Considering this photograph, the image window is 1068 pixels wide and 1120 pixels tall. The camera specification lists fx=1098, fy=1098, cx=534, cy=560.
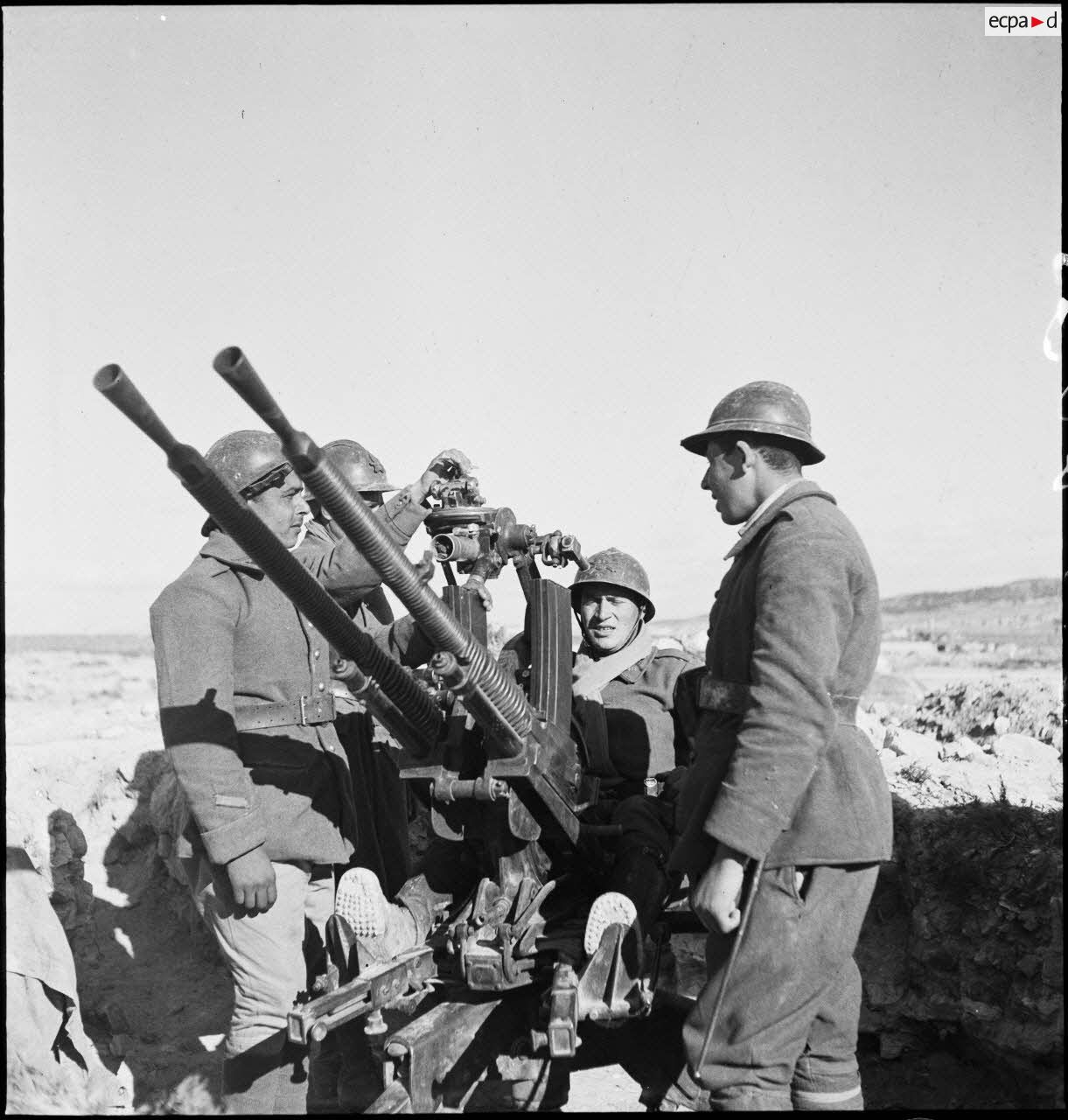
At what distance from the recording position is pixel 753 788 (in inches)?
134

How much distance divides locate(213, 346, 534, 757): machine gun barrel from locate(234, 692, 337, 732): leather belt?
0.99 m

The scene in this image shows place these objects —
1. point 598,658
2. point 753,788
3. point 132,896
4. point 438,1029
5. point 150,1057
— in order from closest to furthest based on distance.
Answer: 1. point 753,788
2. point 438,1029
3. point 598,658
4. point 150,1057
5. point 132,896

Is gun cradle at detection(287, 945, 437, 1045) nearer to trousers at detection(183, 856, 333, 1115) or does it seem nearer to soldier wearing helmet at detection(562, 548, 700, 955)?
trousers at detection(183, 856, 333, 1115)

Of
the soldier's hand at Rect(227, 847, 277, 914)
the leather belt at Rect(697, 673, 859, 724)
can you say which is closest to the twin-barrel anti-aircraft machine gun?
the soldier's hand at Rect(227, 847, 277, 914)

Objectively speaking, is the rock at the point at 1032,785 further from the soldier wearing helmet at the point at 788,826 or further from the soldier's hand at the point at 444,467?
the soldier's hand at the point at 444,467

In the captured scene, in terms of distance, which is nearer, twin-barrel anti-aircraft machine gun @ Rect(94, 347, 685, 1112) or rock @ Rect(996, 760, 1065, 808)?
twin-barrel anti-aircraft machine gun @ Rect(94, 347, 685, 1112)

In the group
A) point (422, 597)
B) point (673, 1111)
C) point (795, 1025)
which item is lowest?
point (673, 1111)

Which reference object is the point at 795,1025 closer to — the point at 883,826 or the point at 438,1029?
the point at 883,826

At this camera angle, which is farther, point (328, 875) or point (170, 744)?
point (328, 875)

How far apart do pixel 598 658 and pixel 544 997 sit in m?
2.07

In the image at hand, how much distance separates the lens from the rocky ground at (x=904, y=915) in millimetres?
5375

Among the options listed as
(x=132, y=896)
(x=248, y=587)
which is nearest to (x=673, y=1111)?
(x=248, y=587)

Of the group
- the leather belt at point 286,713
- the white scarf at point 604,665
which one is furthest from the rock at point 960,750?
the leather belt at point 286,713

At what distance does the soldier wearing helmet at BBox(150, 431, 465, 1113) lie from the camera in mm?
4422
